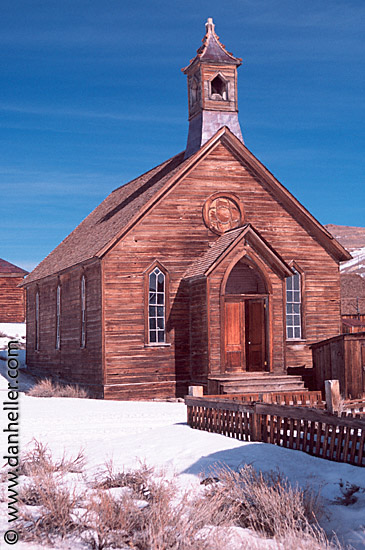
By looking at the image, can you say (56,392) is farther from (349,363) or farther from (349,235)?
(349,235)

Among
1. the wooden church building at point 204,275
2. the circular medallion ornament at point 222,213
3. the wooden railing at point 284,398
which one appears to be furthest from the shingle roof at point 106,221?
the wooden railing at point 284,398

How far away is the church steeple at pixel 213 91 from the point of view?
2452 centimetres

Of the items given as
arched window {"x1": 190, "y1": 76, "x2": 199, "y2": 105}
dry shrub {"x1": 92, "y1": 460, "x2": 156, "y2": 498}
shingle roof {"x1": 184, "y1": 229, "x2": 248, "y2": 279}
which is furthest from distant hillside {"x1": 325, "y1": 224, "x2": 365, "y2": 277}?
dry shrub {"x1": 92, "y1": 460, "x2": 156, "y2": 498}

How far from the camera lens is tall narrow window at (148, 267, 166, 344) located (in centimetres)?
2212

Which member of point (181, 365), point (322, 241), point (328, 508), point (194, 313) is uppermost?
point (322, 241)

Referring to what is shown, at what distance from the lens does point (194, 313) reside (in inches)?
867

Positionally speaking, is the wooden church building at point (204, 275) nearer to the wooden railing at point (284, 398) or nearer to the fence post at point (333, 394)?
the wooden railing at point (284, 398)

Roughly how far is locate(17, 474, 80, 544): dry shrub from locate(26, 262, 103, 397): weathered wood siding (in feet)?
44.2

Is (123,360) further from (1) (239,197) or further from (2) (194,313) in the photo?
(1) (239,197)

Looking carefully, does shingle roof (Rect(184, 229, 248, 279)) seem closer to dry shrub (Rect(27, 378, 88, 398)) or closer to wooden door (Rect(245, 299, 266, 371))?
wooden door (Rect(245, 299, 266, 371))

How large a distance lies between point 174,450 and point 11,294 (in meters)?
40.3

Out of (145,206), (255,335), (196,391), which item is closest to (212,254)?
(145,206)

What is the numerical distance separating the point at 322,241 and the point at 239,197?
134 inches

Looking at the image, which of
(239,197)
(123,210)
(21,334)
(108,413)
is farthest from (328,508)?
(21,334)
